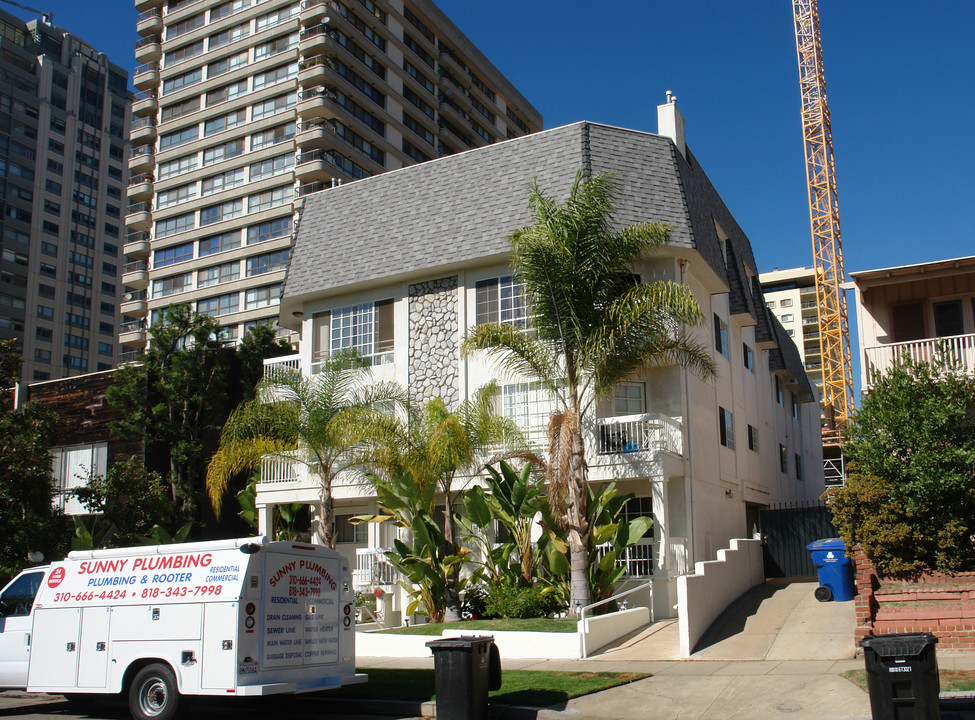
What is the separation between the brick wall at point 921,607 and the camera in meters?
13.7

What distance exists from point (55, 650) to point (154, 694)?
1.85m

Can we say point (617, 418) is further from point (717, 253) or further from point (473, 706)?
point (473, 706)

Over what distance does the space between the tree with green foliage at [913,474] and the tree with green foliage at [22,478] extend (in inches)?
723

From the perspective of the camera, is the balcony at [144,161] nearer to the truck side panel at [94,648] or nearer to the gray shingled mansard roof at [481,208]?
the gray shingled mansard roof at [481,208]

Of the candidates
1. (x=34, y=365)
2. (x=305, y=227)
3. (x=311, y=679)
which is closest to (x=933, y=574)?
(x=311, y=679)

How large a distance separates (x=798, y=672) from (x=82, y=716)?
10.2 meters

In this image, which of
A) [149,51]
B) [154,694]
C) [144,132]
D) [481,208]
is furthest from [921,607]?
[149,51]

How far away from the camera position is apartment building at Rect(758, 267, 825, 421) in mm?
123688

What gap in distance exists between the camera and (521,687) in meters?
13.1

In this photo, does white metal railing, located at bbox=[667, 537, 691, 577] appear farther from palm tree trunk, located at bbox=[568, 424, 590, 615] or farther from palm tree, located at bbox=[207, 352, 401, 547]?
palm tree, located at bbox=[207, 352, 401, 547]

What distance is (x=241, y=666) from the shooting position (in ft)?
36.6

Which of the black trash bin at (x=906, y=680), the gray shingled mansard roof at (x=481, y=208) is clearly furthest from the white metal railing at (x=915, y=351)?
the black trash bin at (x=906, y=680)

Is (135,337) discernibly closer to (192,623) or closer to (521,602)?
(521,602)

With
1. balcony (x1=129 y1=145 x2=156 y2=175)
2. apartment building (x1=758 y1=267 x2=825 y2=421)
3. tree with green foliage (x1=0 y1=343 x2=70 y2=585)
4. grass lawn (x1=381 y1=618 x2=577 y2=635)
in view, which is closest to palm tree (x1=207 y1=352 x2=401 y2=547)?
tree with green foliage (x1=0 y1=343 x2=70 y2=585)
